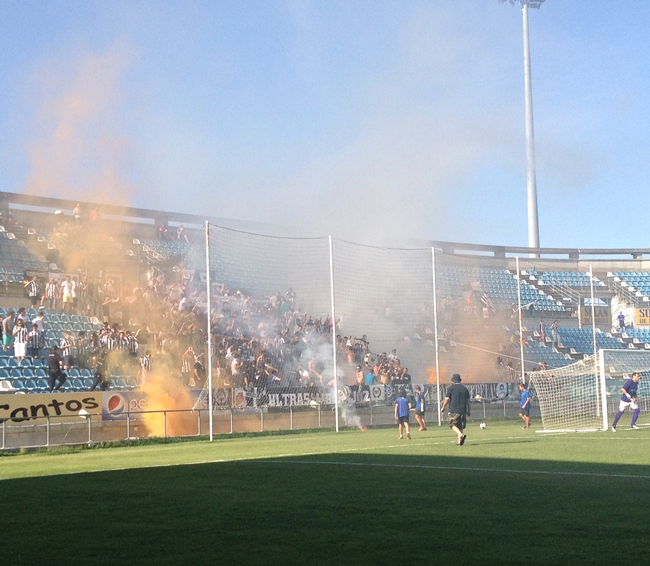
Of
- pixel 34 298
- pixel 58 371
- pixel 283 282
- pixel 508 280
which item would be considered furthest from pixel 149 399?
pixel 508 280

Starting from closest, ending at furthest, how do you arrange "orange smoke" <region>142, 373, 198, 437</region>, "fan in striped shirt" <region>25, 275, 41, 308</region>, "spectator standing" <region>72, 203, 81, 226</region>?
"orange smoke" <region>142, 373, 198, 437</region> → "fan in striped shirt" <region>25, 275, 41, 308</region> → "spectator standing" <region>72, 203, 81, 226</region>

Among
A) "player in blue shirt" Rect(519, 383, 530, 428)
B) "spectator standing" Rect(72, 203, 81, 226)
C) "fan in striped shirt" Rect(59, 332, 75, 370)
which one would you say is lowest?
"player in blue shirt" Rect(519, 383, 530, 428)

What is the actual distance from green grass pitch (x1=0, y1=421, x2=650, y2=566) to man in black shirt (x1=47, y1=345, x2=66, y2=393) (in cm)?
1165

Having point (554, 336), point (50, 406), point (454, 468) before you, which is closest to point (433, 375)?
point (554, 336)

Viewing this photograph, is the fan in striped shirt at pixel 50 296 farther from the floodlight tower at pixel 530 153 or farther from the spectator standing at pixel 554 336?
the floodlight tower at pixel 530 153

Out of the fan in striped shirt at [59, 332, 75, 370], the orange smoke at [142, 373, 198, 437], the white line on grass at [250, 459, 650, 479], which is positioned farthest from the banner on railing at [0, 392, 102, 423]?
the white line on grass at [250, 459, 650, 479]

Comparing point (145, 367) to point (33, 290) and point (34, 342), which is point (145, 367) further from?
point (33, 290)

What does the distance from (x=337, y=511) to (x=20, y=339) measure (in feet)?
72.5

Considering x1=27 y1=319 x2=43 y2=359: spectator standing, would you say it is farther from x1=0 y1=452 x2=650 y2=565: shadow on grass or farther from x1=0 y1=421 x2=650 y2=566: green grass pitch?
x1=0 y1=452 x2=650 y2=565: shadow on grass

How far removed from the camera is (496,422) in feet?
127

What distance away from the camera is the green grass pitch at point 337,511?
720 centimetres

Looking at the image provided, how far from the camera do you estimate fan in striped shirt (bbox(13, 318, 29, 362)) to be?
2906 centimetres

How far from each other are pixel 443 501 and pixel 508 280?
41743 mm

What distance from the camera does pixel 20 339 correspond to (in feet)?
95.6
